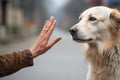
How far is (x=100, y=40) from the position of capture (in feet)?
28.3

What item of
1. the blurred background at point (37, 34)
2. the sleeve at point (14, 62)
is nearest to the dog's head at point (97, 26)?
the sleeve at point (14, 62)

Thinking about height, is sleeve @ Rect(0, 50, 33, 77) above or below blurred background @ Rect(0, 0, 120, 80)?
above

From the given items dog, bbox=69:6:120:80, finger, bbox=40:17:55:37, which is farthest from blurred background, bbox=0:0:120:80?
finger, bbox=40:17:55:37

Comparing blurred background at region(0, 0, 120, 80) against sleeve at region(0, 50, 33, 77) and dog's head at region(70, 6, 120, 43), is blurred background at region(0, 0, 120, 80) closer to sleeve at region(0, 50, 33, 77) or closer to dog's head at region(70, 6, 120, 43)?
dog's head at region(70, 6, 120, 43)

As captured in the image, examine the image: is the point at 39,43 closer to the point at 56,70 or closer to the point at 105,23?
the point at 105,23

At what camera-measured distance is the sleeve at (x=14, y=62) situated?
6359mm

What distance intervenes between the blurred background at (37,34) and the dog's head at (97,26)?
12.0 ft

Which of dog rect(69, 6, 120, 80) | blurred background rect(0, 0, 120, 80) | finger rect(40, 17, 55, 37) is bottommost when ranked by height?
blurred background rect(0, 0, 120, 80)

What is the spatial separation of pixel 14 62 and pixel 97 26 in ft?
8.37

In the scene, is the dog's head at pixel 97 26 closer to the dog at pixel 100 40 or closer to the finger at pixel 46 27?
the dog at pixel 100 40

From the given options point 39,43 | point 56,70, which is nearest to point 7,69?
point 39,43

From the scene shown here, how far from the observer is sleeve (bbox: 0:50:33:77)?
636 cm

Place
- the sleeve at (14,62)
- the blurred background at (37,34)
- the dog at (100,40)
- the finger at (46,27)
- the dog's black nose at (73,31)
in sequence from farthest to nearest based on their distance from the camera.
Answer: the blurred background at (37,34) < the dog's black nose at (73,31) < the dog at (100,40) < the finger at (46,27) < the sleeve at (14,62)

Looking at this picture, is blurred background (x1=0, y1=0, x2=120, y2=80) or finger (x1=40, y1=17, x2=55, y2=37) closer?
finger (x1=40, y1=17, x2=55, y2=37)
